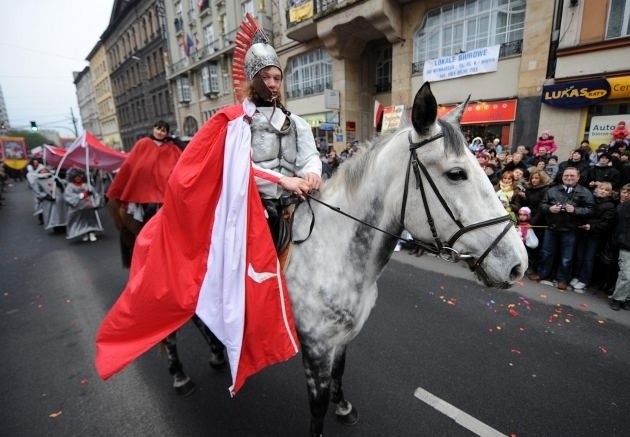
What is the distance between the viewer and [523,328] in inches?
151

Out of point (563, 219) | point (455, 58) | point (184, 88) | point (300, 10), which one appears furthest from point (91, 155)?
point (184, 88)

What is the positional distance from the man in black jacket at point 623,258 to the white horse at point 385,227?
14.5 ft

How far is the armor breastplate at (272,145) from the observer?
2.09 m

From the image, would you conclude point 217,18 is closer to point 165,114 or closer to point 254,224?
point 165,114

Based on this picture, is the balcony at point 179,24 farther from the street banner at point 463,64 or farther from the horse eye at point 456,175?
the horse eye at point 456,175

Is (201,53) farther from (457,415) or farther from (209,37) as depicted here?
(457,415)

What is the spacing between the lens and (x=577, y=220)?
4.88 m

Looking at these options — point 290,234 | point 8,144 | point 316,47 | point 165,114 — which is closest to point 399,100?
point 316,47

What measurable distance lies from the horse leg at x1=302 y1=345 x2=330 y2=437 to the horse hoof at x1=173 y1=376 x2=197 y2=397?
1426mm

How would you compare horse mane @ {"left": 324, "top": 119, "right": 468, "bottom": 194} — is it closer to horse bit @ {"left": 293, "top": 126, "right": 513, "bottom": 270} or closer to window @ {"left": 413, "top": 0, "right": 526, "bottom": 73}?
horse bit @ {"left": 293, "top": 126, "right": 513, "bottom": 270}

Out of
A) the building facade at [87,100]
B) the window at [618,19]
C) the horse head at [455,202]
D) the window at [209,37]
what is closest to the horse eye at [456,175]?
the horse head at [455,202]

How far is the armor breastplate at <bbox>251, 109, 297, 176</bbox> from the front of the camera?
2.09m

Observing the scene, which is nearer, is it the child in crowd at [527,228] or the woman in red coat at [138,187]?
the woman in red coat at [138,187]

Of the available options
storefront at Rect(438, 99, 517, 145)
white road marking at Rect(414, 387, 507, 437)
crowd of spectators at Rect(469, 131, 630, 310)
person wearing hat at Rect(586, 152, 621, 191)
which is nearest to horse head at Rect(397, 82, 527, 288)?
white road marking at Rect(414, 387, 507, 437)
